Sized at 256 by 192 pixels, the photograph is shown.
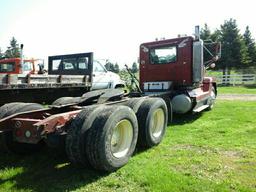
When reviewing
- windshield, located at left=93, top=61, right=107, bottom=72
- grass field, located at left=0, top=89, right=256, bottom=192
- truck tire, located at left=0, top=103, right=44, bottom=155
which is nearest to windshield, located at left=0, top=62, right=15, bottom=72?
windshield, located at left=93, top=61, right=107, bottom=72

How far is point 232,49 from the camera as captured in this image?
115ft

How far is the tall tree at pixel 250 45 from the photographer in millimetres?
37506

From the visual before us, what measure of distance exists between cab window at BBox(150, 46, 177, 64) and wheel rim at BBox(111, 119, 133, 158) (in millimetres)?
5173

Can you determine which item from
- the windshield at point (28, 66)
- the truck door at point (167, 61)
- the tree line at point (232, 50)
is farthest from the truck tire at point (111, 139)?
the tree line at point (232, 50)

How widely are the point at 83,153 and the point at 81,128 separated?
1.06 feet

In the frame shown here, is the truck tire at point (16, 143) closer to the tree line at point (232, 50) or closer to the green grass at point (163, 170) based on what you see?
the green grass at point (163, 170)

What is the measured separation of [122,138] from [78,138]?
3.16ft

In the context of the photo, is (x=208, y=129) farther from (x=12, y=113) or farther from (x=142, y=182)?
(x=12, y=113)

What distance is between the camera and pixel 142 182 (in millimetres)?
4336

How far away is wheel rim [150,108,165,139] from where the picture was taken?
21.1 feet

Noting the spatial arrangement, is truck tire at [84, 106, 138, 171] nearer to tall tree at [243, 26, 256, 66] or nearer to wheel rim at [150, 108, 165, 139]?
wheel rim at [150, 108, 165, 139]

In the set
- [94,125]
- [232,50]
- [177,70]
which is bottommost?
[94,125]

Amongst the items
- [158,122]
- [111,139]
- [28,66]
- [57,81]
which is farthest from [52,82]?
[28,66]

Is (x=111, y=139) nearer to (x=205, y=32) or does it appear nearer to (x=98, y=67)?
(x=98, y=67)
